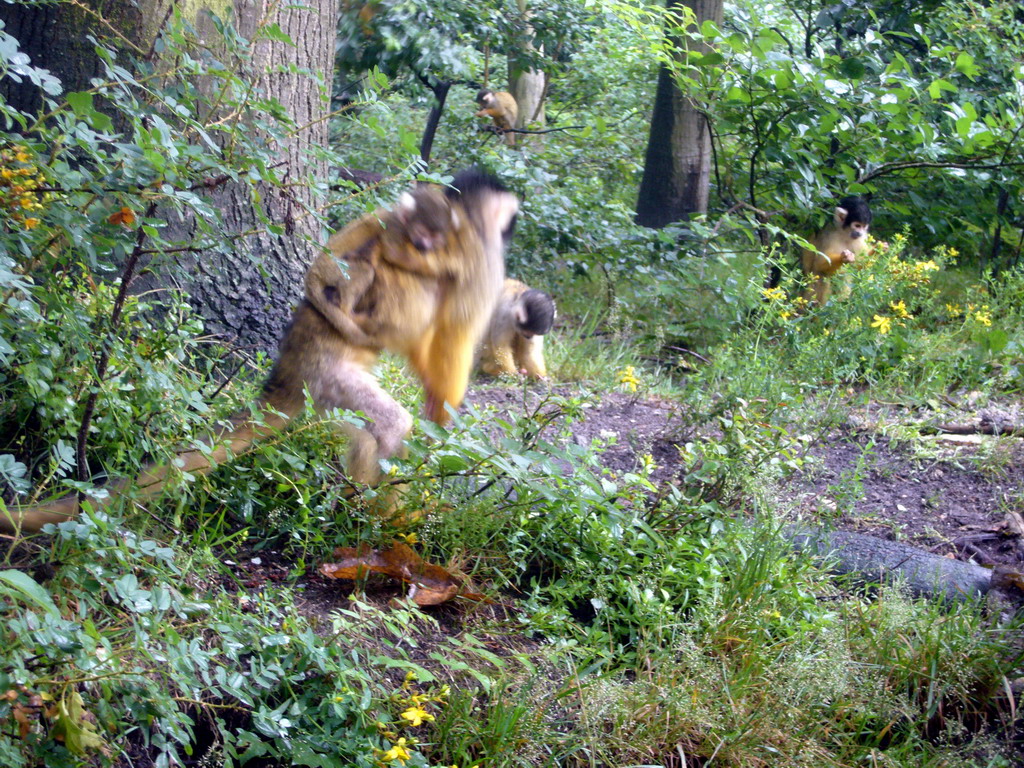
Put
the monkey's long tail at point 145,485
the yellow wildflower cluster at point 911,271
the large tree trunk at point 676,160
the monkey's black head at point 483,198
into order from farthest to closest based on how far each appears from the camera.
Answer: the large tree trunk at point 676,160 < the yellow wildflower cluster at point 911,271 < the monkey's black head at point 483,198 < the monkey's long tail at point 145,485

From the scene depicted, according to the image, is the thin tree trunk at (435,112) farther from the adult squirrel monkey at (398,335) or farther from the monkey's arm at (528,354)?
the adult squirrel monkey at (398,335)

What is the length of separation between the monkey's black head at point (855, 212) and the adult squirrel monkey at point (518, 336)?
9.82ft

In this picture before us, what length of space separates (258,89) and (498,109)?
708 cm

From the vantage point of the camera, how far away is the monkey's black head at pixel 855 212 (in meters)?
7.79

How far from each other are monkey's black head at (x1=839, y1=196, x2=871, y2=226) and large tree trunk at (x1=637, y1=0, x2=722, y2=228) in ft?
4.43

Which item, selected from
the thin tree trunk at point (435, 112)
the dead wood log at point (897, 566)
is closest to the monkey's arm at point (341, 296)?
the dead wood log at point (897, 566)

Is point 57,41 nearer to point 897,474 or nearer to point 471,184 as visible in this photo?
point 471,184

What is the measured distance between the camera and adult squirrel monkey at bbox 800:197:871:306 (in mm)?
7793

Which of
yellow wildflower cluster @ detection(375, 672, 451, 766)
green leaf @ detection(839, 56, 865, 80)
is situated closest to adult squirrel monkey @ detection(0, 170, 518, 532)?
yellow wildflower cluster @ detection(375, 672, 451, 766)

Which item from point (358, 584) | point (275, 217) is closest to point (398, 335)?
point (275, 217)

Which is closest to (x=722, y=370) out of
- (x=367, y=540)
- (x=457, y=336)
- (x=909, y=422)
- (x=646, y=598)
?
(x=909, y=422)

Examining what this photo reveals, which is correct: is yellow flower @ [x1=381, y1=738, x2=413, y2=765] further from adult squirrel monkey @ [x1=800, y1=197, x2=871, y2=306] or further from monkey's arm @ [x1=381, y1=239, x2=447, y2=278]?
adult squirrel monkey @ [x1=800, y1=197, x2=871, y2=306]

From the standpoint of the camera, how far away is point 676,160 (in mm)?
8625

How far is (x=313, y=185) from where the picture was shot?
257 centimetres
